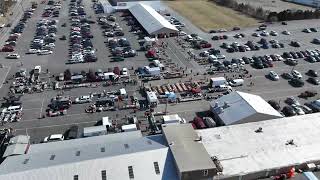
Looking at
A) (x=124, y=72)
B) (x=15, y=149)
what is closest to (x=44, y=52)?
(x=124, y=72)

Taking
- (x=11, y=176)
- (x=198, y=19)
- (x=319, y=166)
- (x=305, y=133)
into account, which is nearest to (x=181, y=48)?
(x=198, y=19)

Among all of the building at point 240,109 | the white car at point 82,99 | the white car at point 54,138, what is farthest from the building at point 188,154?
the white car at point 82,99

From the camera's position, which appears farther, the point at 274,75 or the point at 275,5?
the point at 275,5

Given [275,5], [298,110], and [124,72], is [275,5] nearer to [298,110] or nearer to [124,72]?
[124,72]

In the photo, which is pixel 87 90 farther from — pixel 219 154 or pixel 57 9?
pixel 57 9

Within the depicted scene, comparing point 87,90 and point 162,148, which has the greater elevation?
point 162,148

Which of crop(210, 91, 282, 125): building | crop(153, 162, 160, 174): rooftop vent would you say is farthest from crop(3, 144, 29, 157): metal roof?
crop(210, 91, 282, 125): building

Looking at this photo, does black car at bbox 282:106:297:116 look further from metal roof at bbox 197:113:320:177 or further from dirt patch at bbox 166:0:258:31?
dirt patch at bbox 166:0:258:31

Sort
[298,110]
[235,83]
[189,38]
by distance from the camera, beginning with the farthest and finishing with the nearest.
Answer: [189,38]
[235,83]
[298,110]
